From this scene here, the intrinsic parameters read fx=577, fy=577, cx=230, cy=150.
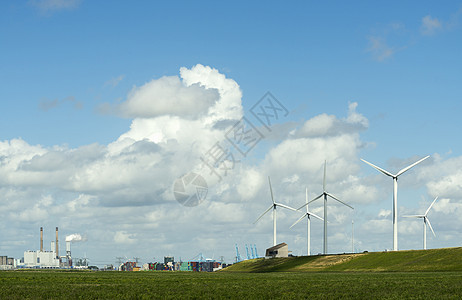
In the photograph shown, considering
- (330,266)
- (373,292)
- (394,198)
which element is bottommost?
(330,266)

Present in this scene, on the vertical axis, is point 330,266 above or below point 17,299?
below

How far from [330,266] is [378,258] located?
16.6 metres

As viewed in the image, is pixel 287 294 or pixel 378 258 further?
pixel 378 258

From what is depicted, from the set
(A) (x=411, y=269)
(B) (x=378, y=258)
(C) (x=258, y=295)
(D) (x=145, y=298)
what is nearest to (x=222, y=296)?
(C) (x=258, y=295)

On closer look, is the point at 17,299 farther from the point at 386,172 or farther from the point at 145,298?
the point at 386,172

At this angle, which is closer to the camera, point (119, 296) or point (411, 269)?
point (119, 296)

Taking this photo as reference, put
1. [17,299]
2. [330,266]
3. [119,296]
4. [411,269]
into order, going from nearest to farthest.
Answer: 1. [17,299]
2. [119,296]
3. [411,269]
4. [330,266]

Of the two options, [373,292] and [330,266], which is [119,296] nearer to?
[373,292]

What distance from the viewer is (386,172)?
184250mm

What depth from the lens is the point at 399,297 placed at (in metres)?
62.3

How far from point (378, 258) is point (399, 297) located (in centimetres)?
13654

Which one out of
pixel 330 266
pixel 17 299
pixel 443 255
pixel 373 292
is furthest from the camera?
pixel 330 266

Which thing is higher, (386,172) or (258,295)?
(386,172)

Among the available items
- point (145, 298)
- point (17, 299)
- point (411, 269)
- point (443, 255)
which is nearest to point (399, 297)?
point (145, 298)
